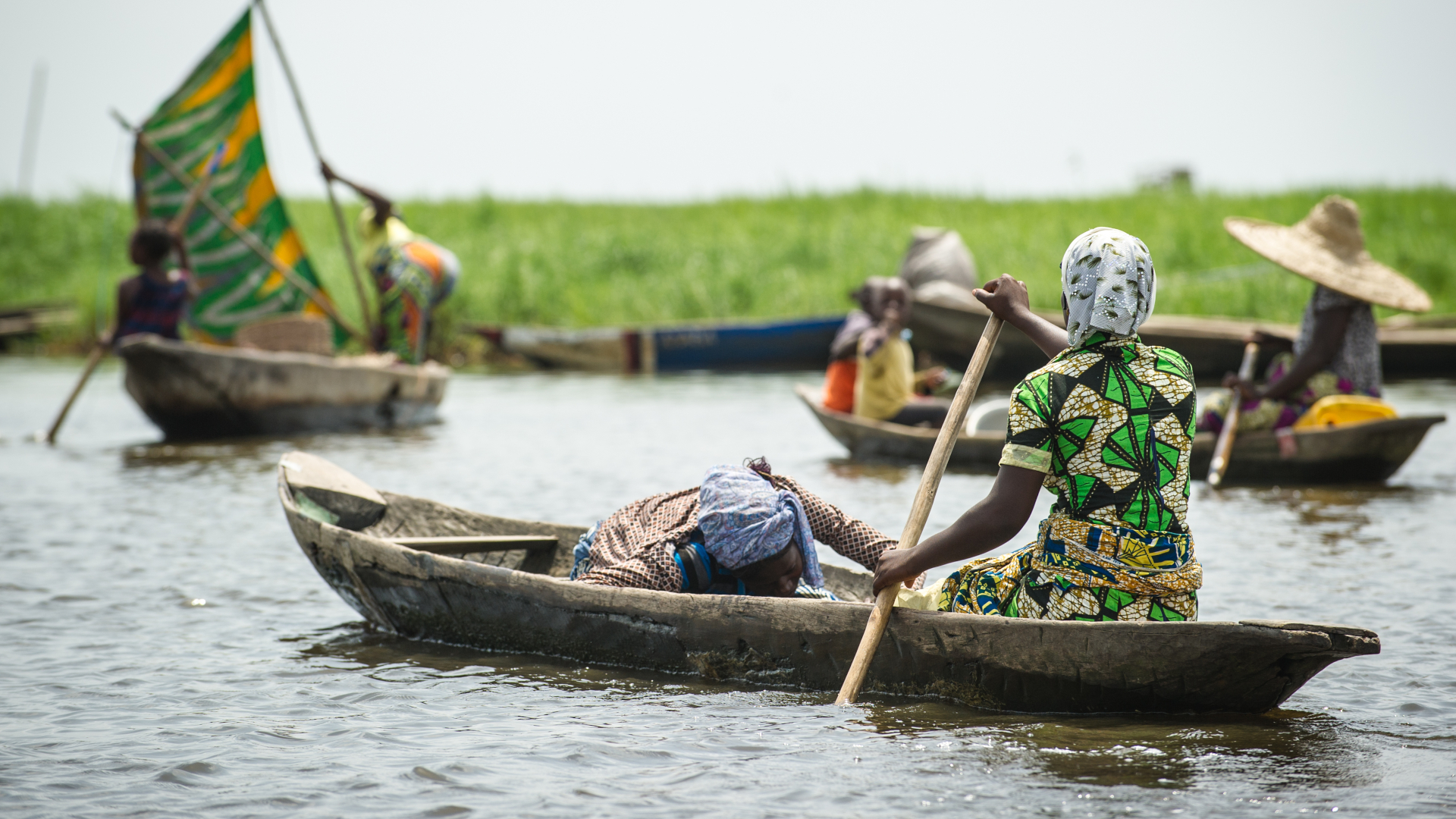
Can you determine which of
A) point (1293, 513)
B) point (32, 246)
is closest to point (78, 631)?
point (1293, 513)

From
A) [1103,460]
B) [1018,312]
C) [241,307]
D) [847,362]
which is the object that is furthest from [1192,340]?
[1103,460]

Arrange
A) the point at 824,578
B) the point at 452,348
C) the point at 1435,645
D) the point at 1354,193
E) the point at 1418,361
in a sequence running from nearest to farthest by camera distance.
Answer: the point at 1435,645 < the point at 824,578 < the point at 1418,361 < the point at 452,348 < the point at 1354,193

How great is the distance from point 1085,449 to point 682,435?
21.4ft

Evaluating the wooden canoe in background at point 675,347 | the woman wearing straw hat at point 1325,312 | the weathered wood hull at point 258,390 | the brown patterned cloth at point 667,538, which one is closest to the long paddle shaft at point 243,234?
the weathered wood hull at point 258,390

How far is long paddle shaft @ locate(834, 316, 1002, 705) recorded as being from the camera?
3.23 metres

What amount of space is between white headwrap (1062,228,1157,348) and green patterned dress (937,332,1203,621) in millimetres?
52

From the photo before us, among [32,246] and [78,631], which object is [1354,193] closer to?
[78,631]

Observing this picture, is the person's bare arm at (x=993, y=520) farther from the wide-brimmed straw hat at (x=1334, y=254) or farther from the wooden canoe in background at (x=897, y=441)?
the wooden canoe in background at (x=897, y=441)

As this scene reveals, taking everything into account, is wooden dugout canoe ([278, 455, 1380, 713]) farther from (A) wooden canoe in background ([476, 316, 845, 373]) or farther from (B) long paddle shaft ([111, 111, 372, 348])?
(A) wooden canoe in background ([476, 316, 845, 373])

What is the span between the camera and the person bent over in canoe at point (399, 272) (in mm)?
9992

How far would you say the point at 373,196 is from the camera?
9961 mm

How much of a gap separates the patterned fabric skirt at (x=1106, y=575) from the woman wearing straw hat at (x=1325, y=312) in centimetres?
360

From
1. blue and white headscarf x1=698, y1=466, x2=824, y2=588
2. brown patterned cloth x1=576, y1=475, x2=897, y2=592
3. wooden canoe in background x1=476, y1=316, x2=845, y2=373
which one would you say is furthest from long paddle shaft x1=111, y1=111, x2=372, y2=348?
blue and white headscarf x1=698, y1=466, x2=824, y2=588

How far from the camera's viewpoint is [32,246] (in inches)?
803
